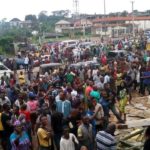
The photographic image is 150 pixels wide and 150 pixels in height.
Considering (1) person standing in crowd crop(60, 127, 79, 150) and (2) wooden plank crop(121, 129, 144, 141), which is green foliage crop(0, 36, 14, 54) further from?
(1) person standing in crowd crop(60, 127, 79, 150)

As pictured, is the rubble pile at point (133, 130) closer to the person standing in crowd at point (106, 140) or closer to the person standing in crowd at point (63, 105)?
the person standing in crowd at point (63, 105)

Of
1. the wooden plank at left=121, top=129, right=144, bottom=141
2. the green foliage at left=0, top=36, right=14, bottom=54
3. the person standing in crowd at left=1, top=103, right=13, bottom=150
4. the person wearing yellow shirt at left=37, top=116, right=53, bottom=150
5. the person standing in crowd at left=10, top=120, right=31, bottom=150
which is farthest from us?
the green foliage at left=0, top=36, right=14, bottom=54

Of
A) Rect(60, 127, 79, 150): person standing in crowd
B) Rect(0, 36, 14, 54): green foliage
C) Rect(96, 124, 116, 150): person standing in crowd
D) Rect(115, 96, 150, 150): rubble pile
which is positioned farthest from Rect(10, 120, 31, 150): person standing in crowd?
Rect(0, 36, 14, 54): green foliage

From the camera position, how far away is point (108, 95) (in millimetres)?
12484

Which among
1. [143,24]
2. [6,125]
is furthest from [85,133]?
[143,24]

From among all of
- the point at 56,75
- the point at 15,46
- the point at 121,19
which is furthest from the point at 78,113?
the point at 121,19

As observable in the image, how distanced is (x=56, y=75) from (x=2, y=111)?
9140 mm

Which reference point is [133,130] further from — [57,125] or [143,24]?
[143,24]

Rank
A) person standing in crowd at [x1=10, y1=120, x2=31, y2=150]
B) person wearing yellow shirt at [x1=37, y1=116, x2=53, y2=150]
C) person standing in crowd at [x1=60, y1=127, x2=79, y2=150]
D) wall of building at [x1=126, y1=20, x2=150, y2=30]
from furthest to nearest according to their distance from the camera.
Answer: wall of building at [x1=126, y1=20, x2=150, y2=30] → person wearing yellow shirt at [x1=37, y1=116, x2=53, y2=150] → person standing in crowd at [x1=10, y1=120, x2=31, y2=150] → person standing in crowd at [x1=60, y1=127, x2=79, y2=150]

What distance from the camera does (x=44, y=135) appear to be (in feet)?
30.1

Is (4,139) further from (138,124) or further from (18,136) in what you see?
(138,124)

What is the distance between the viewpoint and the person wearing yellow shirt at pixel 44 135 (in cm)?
918

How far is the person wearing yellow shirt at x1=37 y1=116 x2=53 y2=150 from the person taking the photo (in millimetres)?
9180

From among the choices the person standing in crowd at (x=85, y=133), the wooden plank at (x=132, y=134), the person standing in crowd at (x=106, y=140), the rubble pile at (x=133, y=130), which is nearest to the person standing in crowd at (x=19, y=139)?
the person standing in crowd at (x=85, y=133)
